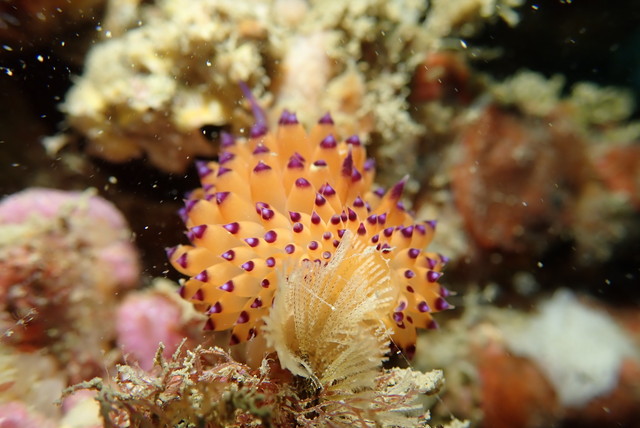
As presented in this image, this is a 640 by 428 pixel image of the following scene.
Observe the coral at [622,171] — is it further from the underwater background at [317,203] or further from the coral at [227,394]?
the coral at [227,394]

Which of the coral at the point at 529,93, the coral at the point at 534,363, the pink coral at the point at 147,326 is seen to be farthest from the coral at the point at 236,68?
the coral at the point at 534,363

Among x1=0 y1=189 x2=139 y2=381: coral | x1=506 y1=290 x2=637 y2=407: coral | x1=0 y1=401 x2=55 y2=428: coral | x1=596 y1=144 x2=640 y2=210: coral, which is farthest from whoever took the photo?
x1=596 y1=144 x2=640 y2=210: coral

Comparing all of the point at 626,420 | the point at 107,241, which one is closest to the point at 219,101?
the point at 107,241

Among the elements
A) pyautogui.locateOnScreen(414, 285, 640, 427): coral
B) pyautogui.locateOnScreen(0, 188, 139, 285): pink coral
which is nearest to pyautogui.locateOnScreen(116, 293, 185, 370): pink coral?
pyautogui.locateOnScreen(0, 188, 139, 285): pink coral

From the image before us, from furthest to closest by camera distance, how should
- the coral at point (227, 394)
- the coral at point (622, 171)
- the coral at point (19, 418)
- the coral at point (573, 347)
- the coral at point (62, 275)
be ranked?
the coral at point (622, 171) < the coral at point (573, 347) < the coral at point (62, 275) < the coral at point (19, 418) < the coral at point (227, 394)

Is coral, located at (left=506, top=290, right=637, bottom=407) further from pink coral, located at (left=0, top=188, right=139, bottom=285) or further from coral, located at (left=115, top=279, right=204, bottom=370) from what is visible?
pink coral, located at (left=0, top=188, right=139, bottom=285)
